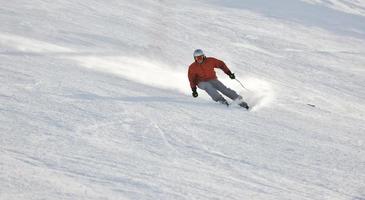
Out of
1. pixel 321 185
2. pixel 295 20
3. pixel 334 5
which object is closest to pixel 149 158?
pixel 321 185

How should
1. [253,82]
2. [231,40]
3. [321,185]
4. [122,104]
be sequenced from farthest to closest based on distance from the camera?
1. [231,40]
2. [253,82]
3. [122,104]
4. [321,185]

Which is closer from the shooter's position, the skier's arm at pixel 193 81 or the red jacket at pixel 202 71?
the skier's arm at pixel 193 81

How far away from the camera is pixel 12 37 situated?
1306cm

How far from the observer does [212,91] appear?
9805mm

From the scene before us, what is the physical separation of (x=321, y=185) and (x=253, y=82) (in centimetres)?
664

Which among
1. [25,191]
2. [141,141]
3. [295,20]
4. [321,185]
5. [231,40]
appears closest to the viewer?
[25,191]

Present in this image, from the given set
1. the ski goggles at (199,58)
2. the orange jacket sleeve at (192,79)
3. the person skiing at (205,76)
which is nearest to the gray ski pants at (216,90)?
the person skiing at (205,76)

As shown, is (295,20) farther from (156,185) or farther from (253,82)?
(156,185)

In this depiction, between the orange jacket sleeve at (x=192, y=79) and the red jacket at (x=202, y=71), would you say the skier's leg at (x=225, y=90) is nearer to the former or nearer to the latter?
the red jacket at (x=202, y=71)

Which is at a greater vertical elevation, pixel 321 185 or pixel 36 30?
pixel 321 185

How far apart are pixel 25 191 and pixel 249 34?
1485cm

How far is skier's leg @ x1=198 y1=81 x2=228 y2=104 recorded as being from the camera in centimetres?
969

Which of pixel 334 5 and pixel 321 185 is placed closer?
pixel 321 185

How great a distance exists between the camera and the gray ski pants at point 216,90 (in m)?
9.72
